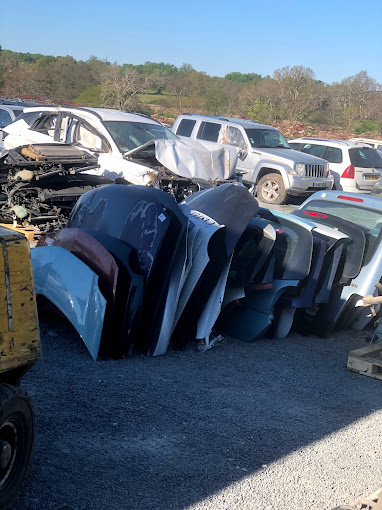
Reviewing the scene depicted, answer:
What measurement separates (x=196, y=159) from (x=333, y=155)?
29.4ft

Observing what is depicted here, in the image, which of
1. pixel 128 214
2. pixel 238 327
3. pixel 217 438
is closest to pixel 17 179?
Result: pixel 128 214

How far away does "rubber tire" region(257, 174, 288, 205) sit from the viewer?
1661cm

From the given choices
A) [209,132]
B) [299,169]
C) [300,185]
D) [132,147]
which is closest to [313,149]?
[299,169]

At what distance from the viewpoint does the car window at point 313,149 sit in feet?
62.1

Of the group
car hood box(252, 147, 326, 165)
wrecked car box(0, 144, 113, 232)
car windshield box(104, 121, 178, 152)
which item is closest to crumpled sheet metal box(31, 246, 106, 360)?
wrecked car box(0, 144, 113, 232)

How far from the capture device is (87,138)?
11.4m

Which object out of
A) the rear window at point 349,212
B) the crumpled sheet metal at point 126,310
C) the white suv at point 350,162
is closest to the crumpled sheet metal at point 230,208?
the crumpled sheet metal at point 126,310

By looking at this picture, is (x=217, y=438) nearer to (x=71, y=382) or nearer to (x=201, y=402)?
(x=201, y=402)

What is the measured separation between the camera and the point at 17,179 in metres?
9.16

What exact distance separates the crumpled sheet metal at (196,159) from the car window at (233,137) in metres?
5.49

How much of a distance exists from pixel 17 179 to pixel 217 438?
19.7 ft

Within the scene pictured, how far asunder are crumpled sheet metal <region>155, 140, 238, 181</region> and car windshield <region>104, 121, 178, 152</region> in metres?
0.78

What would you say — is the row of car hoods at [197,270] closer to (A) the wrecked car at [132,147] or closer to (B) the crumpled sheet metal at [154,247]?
(B) the crumpled sheet metal at [154,247]

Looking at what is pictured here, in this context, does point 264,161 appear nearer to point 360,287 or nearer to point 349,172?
point 349,172
